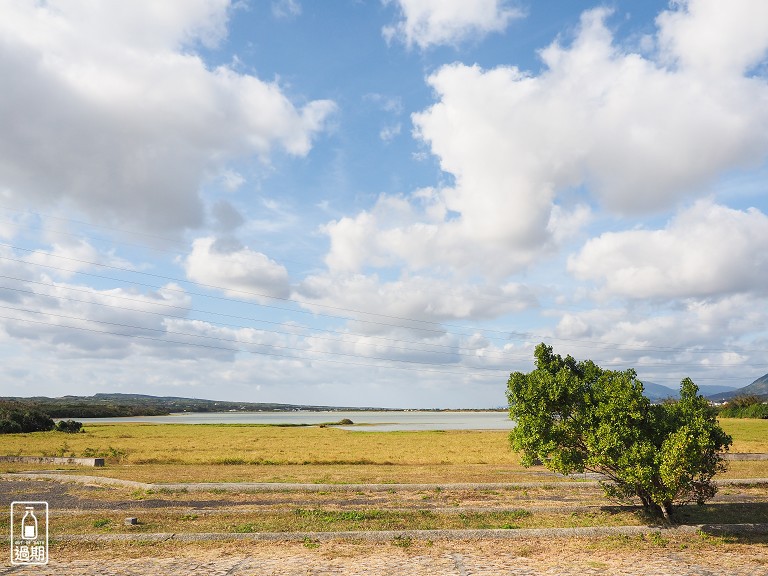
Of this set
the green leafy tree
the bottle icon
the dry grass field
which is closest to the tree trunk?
the green leafy tree

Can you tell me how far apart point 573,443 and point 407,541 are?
7423mm

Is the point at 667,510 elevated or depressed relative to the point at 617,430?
depressed

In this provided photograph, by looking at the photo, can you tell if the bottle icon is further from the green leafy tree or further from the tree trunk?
the tree trunk

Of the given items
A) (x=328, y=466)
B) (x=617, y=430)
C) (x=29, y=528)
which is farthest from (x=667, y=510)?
(x=328, y=466)

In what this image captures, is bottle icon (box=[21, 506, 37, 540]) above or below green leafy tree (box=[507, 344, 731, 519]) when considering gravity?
below

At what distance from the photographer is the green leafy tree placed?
59.3 feet

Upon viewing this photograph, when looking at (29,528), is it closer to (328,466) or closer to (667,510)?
(667,510)

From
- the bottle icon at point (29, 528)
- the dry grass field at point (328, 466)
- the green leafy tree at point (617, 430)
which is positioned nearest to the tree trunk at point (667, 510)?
→ the green leafy tree at point (617, 430)

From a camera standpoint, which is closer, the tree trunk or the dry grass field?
the tree trunk

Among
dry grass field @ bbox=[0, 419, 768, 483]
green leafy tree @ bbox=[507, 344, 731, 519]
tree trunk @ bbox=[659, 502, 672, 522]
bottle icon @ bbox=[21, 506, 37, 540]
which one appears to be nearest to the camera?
green leafy tree @ bbox=[507, 344, 731, 519]

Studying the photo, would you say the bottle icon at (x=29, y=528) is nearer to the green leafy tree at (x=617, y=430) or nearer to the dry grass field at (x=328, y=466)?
the dry grass field at (x=328, y=466)

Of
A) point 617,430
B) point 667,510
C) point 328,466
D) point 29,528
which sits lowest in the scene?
point 328,466

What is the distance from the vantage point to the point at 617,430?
19.2 m

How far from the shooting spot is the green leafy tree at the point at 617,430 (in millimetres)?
18062
